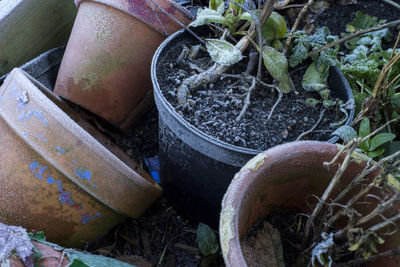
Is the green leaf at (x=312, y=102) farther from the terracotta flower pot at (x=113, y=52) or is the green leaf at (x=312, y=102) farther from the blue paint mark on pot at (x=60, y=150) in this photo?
the blue paint mark on pot at (x=60, y=150)

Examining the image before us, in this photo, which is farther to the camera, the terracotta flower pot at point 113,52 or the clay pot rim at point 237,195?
the terracotta flower pot at point 113,52

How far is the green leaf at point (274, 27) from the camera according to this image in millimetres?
1072

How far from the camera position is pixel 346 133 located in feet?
2.95

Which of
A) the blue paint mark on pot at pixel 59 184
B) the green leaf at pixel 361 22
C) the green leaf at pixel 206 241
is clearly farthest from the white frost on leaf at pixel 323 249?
the green leaf at pixel 361 22

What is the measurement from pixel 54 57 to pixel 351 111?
100 cm

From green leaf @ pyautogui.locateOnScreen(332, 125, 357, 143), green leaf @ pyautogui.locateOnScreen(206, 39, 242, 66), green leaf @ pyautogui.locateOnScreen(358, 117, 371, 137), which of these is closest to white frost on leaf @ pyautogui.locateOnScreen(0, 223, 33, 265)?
green leaf @ pyautogui.locateOnScreen(206, 39, 242, 66)

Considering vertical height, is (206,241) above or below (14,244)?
below

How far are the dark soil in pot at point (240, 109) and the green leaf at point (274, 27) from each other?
111mm

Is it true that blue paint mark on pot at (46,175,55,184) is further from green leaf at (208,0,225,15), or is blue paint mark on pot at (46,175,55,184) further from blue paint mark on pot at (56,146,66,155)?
green leaf at (208,0,225,15)

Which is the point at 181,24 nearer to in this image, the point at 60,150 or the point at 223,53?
the point at 223,53

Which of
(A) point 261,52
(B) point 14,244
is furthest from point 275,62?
(B) point 14,244

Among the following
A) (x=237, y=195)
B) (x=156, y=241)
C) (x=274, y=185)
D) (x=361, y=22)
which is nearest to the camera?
(x=237, y=195)

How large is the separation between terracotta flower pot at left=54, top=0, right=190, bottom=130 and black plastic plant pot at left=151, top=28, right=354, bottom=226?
106 millimetres

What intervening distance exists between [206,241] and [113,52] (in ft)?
2.13
